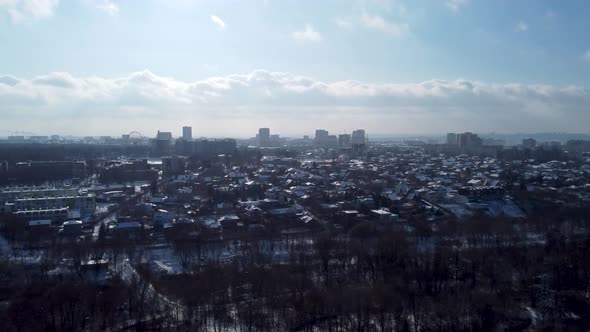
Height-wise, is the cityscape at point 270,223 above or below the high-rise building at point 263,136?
below

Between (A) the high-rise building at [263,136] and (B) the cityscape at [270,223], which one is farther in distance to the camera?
(A) the high-rise building at [263,136]

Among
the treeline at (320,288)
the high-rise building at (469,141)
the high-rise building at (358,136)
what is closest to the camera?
the treeline at (320,288)

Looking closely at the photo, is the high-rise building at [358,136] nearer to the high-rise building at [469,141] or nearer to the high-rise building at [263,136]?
the high-rise building at [263,136]

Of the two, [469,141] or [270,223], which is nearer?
[270,223]

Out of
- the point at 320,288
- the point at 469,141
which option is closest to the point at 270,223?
the point at 320,288

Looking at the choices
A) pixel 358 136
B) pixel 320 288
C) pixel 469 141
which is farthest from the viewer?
pixel 358 136

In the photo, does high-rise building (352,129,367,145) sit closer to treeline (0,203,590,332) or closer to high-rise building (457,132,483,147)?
high-rise building (457,132,483,147)

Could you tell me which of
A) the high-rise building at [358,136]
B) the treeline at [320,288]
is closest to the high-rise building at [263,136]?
the high-rise building at [358,136]

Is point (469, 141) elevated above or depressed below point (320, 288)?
above

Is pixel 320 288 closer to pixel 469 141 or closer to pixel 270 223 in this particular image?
pixel 270 223

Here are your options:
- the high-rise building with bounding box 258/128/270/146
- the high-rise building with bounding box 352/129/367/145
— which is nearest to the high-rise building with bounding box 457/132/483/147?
the high-rise building with bounding box 352/129/367/145

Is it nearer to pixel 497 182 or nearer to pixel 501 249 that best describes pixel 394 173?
pixel 497 182
